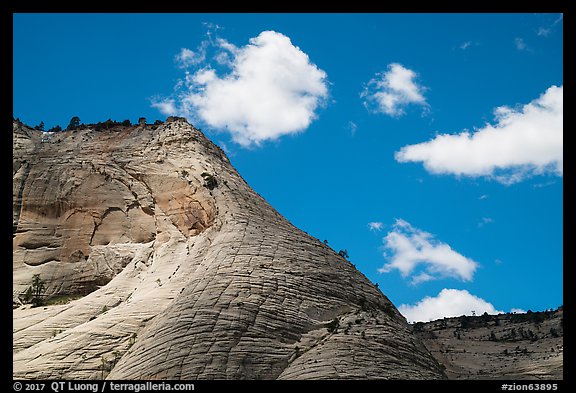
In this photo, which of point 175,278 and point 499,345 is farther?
point 499,345

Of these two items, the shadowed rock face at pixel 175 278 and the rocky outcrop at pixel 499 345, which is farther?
→ the rocky outcrop at pixel 499 345

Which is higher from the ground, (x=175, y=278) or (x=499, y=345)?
(x=175, y=278)

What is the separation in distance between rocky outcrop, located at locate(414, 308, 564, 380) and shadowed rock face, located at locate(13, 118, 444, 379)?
8.91m

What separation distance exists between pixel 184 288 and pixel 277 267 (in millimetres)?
3579

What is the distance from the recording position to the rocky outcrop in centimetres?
3397

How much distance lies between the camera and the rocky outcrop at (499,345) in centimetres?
3397

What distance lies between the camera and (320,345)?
22.8m

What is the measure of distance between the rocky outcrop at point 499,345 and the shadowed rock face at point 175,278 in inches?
351

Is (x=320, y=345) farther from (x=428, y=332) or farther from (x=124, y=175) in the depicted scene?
(x=428, y=332)

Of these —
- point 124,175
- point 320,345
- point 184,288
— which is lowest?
point 320,345

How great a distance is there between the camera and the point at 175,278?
95.1 ft

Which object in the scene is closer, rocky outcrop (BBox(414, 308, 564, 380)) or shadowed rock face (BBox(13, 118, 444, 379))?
shadowed rock face (BBox(13, 118, 444, 379))

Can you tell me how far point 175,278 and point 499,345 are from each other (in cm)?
2370
